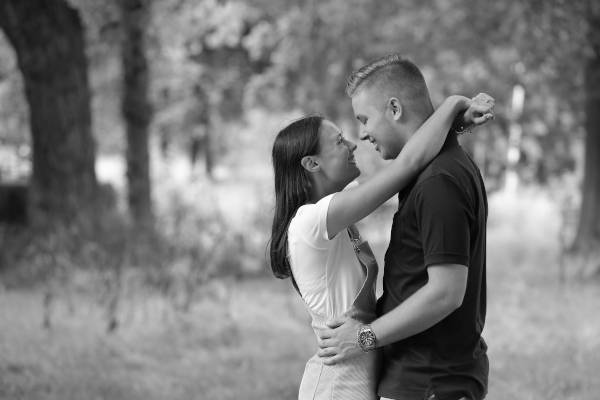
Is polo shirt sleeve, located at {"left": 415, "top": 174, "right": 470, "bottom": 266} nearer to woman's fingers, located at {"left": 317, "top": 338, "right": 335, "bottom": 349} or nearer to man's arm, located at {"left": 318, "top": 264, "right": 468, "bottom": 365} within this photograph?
man's arm, located at {"left": 318, "top": 264, "right": 468, "bottom": 365}

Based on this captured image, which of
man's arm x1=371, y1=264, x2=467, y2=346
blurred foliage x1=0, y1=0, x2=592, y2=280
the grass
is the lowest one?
the grass

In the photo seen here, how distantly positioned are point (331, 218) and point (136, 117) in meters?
9.78

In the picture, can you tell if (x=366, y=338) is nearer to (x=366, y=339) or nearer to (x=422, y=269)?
(x=366, y=339)

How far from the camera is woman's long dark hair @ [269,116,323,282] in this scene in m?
2.53

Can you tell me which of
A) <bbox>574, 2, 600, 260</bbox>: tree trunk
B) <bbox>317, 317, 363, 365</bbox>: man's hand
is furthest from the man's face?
<bbox>574, 2, 600, 260</bbox>: tree trunk

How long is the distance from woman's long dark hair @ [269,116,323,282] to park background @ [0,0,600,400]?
1.96 ft

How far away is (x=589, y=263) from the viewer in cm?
1131

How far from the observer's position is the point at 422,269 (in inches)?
88.0

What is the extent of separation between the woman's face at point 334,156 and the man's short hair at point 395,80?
0.20 m

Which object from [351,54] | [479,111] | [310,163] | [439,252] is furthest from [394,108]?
[351,54]

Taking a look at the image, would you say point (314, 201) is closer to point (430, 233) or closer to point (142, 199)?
point (430, 233)

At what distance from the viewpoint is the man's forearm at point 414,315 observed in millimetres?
2145

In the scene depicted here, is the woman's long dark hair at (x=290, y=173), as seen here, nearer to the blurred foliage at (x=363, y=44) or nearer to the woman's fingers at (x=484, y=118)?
the woman's fingers at (x=484, y=118)

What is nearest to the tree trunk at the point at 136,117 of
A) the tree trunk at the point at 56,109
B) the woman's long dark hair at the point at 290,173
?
the tree trunk at the point at 56,109
